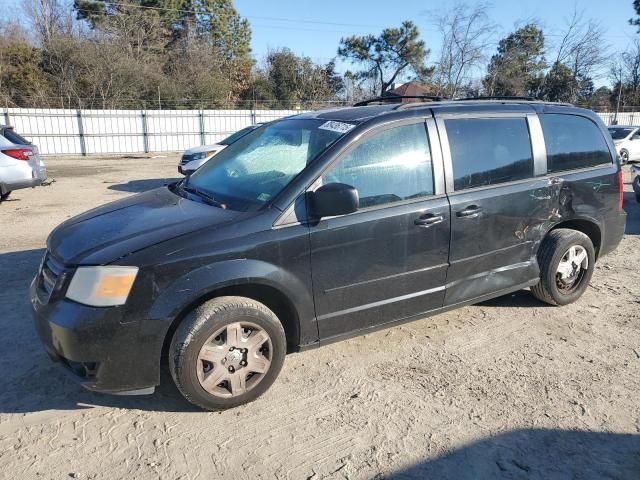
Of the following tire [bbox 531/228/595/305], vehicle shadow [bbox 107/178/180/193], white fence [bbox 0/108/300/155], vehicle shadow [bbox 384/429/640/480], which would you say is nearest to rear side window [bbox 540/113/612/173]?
tire [bbox 531/228/595/305]

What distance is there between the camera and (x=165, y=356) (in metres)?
2.93

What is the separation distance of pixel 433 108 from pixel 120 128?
69.4 feet

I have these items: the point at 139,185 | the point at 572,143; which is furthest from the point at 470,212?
the point at 139,185

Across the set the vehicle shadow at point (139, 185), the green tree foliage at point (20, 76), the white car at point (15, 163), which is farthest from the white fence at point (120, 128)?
the white car at point (15, 163)

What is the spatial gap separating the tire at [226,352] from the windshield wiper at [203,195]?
708mm

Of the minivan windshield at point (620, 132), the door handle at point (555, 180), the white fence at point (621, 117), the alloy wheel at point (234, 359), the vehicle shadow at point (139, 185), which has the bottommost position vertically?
the vehicle shadow at point (139, 185)

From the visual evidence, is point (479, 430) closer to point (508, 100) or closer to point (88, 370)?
point (88, 370)

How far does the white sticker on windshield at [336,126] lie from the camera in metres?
3.41

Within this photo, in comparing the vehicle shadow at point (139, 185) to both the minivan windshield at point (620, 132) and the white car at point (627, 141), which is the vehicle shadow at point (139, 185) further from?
the minivan windshield at point (620, 132)

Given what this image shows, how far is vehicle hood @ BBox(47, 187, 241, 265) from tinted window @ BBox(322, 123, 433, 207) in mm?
836

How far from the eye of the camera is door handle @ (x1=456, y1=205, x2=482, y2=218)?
3.62m

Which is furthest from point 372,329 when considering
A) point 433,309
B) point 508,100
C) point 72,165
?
point 72,165

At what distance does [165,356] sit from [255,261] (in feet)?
2.59

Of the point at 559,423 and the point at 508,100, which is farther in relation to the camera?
the point at 508,100
